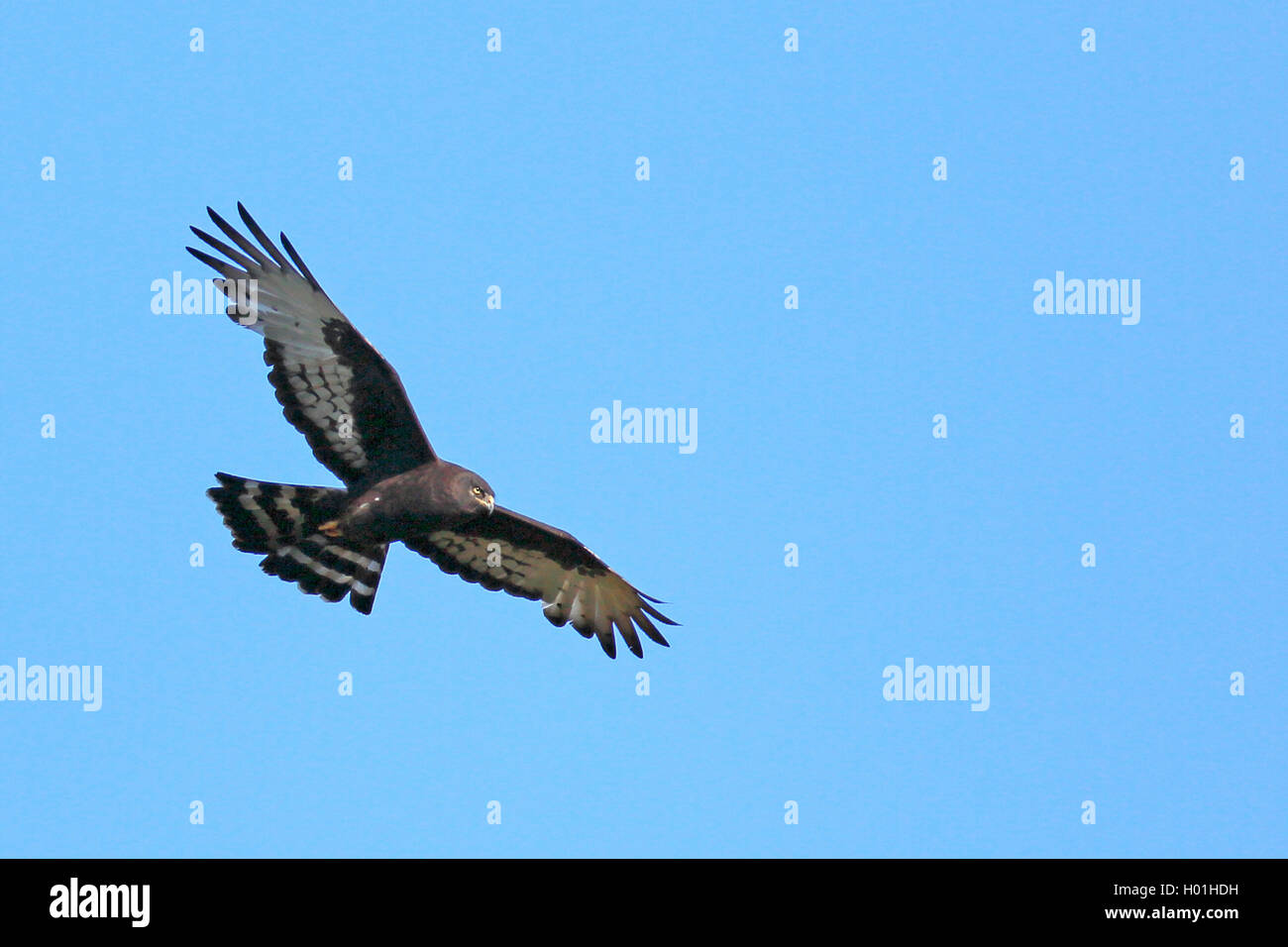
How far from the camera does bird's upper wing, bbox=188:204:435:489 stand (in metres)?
15.5

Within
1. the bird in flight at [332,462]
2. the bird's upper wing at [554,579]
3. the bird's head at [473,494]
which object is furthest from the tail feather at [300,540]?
the bird's head at [473,494]

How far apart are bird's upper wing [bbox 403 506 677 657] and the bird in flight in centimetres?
57

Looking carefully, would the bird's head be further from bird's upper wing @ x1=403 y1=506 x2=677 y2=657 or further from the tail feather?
bird's upper wing @ x1=403 y1=506 x2=677 y2=657

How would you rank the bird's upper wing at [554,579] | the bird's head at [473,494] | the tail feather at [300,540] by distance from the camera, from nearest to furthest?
1. the bird's head at [473,494]
2. the tail feather at [300,540]
3. the bird's upper wing at [554,579]

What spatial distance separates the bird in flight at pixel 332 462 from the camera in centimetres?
1554

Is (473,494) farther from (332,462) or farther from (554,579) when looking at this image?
(554,579)

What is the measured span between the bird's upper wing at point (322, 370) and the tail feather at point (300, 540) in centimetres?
40

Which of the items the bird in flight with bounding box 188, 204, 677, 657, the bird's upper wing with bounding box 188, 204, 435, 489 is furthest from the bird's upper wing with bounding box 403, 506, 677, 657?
the bird's upper wing with bounding box 188, 204, 435, 489

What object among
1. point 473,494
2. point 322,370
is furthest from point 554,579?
point 322,370

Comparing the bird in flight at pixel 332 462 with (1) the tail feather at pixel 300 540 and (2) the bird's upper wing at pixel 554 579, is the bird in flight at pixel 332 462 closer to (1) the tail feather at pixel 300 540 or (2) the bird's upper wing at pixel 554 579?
(1) the tail feather at pixel 300 540

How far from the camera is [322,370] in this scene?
15.8 meters

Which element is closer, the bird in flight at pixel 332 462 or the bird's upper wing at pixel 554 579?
the bird in flight at pixel 332 462
